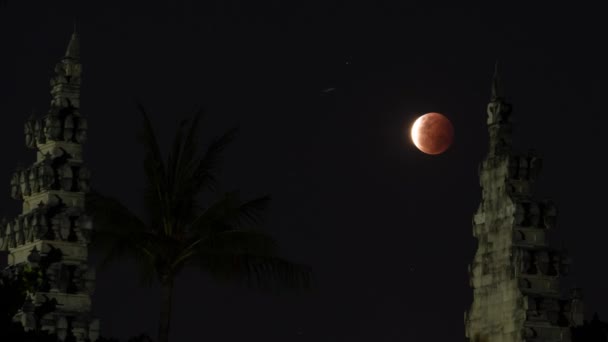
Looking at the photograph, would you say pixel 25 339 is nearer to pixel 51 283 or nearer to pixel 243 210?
pixel 51 283

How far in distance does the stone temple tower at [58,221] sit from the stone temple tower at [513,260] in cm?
1217

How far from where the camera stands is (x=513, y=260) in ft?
203

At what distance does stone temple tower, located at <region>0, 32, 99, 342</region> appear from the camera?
5740cm

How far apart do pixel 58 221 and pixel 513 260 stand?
1317 cm

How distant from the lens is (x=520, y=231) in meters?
62.2

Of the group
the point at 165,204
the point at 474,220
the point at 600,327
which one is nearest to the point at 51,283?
the point at 165,204

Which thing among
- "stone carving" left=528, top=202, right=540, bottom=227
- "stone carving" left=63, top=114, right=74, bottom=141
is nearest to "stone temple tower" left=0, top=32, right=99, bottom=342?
"stone carving" left=63, top=114, right=74, bottom=141

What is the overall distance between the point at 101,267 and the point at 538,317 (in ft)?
41.2

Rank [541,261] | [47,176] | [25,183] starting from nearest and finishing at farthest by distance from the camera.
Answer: [47,176]
[25,183]
[541,261]

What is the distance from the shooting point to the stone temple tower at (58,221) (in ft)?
188

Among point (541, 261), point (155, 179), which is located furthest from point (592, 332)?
point (155, 179)

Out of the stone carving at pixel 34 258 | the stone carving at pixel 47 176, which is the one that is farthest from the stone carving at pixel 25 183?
the stone carving at pixel 34 258

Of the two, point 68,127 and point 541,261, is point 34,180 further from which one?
point 541,261

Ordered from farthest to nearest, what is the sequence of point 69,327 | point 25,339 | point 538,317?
1. point 538,317
2. point 69,327
3. point 25,339
